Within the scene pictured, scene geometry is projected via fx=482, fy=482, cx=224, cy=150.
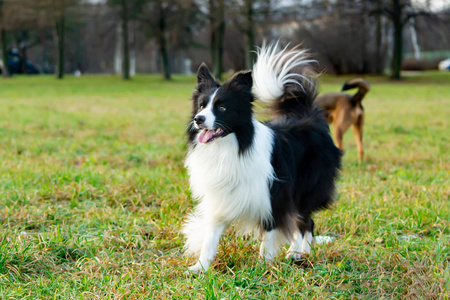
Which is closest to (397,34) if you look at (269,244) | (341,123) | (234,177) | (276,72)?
(341,123)

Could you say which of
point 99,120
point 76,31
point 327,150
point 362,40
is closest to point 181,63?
point 76,31

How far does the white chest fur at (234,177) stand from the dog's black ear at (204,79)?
410 millimetres

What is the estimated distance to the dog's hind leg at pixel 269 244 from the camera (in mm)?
3307

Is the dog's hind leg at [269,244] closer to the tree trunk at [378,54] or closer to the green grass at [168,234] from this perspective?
the green grass at [168,234]

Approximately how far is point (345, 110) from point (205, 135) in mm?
4837

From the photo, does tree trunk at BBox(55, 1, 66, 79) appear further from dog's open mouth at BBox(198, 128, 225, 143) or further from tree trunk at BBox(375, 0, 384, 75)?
dog's open mouth at BBox(198, 128, 225, 143)

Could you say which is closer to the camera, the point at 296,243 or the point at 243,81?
the point at 243,81

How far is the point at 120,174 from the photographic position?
18.4ft

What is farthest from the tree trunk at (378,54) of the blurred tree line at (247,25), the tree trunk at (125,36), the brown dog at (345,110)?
the brown dog at (345,110)

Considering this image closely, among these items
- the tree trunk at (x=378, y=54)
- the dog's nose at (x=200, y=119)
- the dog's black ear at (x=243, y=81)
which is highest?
the tree trunk at (x=378, y=54)

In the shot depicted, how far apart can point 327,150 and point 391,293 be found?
1203 mm

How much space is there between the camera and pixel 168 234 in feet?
12.8

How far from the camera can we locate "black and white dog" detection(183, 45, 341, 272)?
3141 millimetres

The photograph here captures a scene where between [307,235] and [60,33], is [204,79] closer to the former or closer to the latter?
[307,235]
